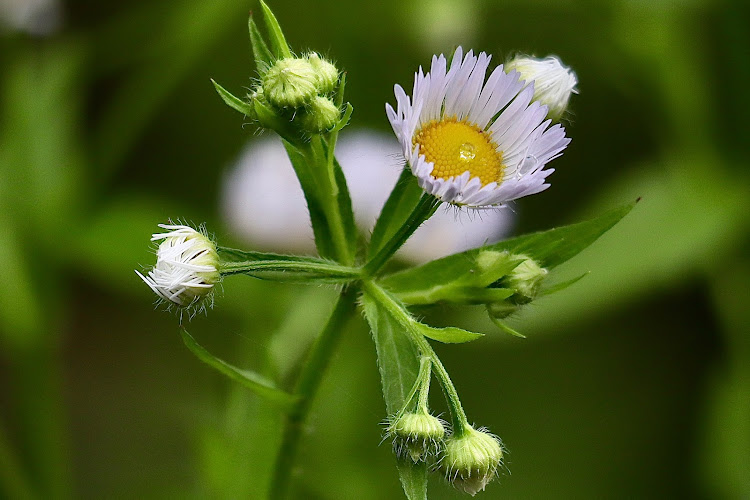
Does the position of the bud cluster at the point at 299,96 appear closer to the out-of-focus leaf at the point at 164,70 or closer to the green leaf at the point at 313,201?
the green leaf at the point at 313,201

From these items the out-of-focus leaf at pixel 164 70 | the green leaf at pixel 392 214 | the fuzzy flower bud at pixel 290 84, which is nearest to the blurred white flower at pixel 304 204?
the out-of-focus leaf at pixel 164 70

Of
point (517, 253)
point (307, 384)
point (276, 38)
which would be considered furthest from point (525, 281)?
point (276, 38)

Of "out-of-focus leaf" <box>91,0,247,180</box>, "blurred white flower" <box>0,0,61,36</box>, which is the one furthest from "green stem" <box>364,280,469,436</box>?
"blurred white flower" <box>0,0,61,36</box>

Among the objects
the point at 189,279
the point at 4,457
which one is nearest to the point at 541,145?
the point at 189,279

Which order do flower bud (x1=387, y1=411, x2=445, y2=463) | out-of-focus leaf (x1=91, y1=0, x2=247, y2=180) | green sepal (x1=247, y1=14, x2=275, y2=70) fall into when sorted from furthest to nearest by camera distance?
out-of-focus leaf (x1=91, y1=0, x2=247, y2=180) → green sepal (x1=247, y1=14, x2=275, y2=70) → flower bud (x1=387, y1=411, x2=445, y2=463)

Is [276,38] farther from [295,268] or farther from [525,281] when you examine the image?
[525,281]

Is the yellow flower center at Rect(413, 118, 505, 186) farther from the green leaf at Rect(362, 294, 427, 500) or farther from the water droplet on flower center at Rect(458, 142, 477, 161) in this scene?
the green leaf at Rect(362, 294, 427, 500)
